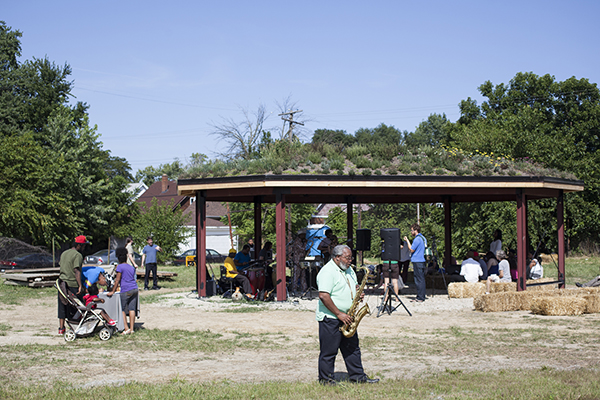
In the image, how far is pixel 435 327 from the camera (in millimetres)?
10414

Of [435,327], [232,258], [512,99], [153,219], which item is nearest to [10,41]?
[153,219]

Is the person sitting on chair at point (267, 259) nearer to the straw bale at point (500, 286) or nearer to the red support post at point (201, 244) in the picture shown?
the red support post at point (201, 244)

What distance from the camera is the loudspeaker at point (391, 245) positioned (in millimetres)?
12500

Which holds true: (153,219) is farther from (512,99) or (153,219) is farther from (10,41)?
(512,99)

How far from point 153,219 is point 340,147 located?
19.3 metres

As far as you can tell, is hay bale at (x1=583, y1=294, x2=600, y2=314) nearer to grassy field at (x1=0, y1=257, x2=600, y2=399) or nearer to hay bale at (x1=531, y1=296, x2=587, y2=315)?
hay bale at (x1=531, y1=296, x2=587, y2=315)

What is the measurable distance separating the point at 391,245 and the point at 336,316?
6901 mm

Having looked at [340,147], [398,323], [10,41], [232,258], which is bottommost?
[398,323]

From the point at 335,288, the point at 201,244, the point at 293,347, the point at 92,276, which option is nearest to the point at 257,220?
the point at 201,244

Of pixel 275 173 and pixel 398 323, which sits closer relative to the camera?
pixel 398 323

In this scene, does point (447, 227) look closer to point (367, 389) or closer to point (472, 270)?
point (472, 270)

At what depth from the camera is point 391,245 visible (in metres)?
12.5

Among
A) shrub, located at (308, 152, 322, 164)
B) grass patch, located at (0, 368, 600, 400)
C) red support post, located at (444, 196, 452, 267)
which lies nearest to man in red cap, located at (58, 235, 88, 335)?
grass patch, located at (0, 368, 600, 400)

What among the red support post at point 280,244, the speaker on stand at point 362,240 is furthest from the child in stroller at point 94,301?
the speaker on stand at point 362,240
